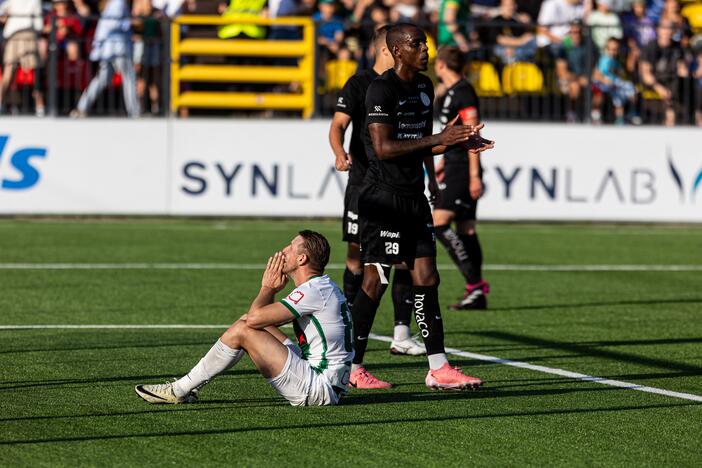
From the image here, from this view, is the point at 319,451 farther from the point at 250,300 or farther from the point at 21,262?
the point at 21,262

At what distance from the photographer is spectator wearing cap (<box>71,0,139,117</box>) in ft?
67.1

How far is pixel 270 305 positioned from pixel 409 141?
1388mm

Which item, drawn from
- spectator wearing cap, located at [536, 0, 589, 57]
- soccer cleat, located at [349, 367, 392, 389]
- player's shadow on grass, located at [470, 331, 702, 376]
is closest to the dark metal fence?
spectator wearing cap, located at [536, 0, 589, 57]

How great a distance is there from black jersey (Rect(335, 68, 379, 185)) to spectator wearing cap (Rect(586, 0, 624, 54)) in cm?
1142

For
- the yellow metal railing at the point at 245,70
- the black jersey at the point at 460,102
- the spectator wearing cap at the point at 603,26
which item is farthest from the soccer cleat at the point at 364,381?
the spectator wearing cap at the point at 603,26

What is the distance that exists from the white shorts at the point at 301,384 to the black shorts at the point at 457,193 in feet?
17.4

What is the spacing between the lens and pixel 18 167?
1986cm

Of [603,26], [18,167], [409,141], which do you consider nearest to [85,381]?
[409,141]

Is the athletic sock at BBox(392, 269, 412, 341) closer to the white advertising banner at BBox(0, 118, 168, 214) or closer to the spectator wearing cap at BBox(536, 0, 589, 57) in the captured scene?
the white advertising banner at BBox(0, 118, 168, 214)

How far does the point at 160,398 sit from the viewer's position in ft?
26.5

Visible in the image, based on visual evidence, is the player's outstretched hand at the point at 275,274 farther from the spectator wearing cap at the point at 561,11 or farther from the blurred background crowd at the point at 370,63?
the spectator wearing cap at the point at 561,11

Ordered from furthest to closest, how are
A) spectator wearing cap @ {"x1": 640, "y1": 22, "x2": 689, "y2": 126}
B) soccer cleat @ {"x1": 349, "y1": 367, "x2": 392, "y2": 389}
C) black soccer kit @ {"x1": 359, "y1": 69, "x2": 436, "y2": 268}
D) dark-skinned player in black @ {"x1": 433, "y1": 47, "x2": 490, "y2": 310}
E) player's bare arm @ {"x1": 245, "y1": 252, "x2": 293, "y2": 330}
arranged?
1. spectator wearing cap @ {"x1": 640, "y1": 22, "x2": 689, "y2": 126}
2. dark-skinned player in black @ {"x1": 433, "y1": 47, "x2": 490, "y2": 310}
3. soccer cleat @ {"x1": 349, "y1": 367, "x2": 392, "y2": 389}
4. black soccer kit @ {"x1": 359, "y1": 69, "x2": 436, "y2": 268}
5. player's bare arm @ {"x1": 245, "y1": 252, "x2": 293, "y2": 330}

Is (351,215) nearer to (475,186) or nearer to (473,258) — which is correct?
(475,186)

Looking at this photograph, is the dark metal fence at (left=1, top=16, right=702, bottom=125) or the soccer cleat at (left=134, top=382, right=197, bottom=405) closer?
the soccer cleat at (left=134, top=382, right=197, bottom=405)
